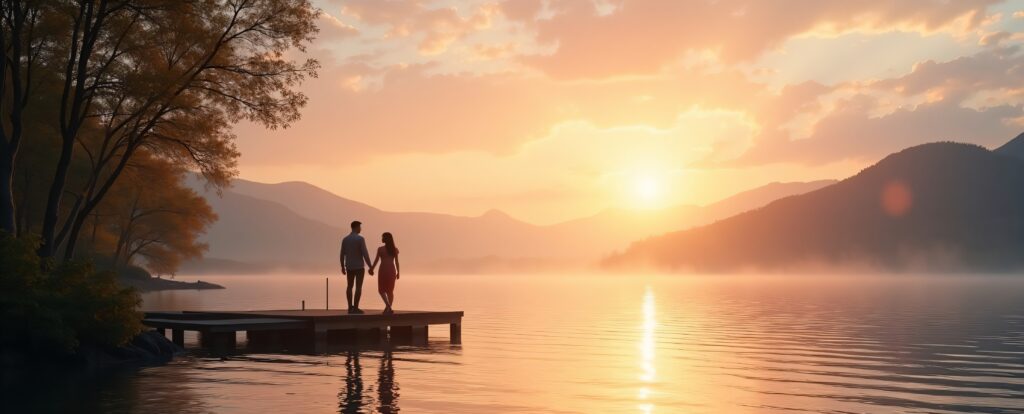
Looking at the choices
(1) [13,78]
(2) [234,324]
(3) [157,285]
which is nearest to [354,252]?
(2) [234,324]

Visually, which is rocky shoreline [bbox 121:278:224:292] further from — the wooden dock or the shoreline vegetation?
the wooden dock

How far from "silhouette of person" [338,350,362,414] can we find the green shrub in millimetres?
5686

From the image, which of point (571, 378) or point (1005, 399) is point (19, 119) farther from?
point (1005, 399)

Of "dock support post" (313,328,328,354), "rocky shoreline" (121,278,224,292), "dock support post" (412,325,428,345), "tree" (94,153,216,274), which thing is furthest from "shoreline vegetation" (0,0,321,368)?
"rocky shoreline" (121,278,224,292)

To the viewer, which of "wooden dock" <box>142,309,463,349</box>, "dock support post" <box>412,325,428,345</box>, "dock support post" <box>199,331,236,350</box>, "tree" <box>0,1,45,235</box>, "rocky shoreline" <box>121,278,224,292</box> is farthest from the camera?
"rocky shoreline" <box>121,278,224,292</box>

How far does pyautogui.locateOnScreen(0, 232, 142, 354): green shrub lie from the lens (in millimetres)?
24266

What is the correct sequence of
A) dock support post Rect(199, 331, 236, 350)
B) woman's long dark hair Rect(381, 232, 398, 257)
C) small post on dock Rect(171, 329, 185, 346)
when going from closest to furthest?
dock support post Rect(199, 331, 236, 350)
woman's long dark hair Rect(381, 232, 398, 257)
small post on dock Rect(171, 329, 185, 346)

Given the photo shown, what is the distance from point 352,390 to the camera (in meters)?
20.6

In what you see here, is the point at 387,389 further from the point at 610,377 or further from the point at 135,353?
the point at 135,353

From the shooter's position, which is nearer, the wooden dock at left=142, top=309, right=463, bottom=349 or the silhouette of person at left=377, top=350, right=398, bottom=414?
the silhouette of person at left=377, top=350, right=398, bottom=414

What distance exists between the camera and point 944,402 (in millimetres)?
19969

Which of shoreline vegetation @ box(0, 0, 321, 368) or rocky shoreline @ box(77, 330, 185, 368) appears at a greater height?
shoreline vegetation @ box(0, 0, 321, 368)

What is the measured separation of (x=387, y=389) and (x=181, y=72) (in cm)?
1686

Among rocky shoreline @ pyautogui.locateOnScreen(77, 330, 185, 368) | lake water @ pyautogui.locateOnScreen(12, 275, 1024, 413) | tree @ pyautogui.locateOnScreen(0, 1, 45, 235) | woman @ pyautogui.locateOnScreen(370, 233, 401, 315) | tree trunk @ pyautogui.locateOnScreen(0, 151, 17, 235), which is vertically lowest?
lake water @ pyautogui.locateOnScreen(12, 275, 1024, 413)
